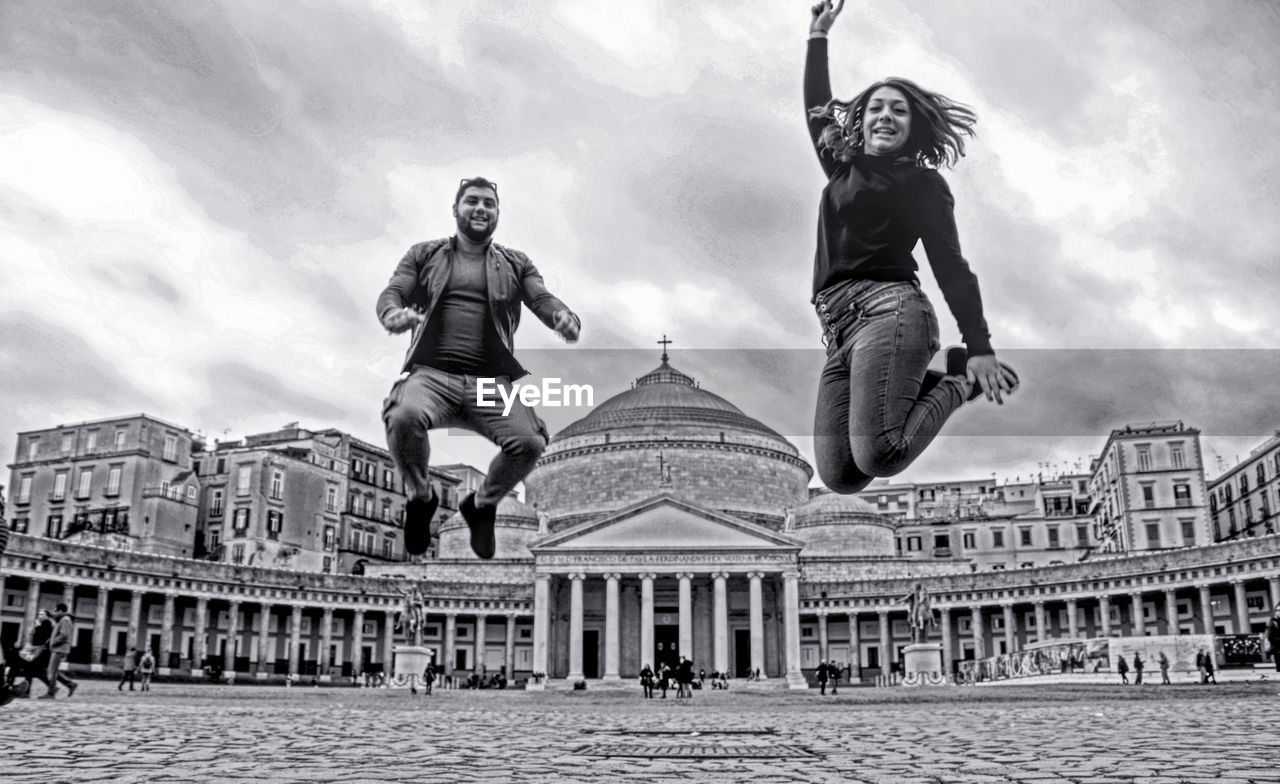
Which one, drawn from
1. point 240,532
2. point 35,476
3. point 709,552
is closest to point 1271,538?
point 709,552

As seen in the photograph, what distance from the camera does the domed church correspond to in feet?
263

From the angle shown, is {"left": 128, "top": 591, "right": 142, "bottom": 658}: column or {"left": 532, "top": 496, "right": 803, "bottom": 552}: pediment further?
{"left": 532, "top": 496, "right": 803, "bottom": 552}: pediment

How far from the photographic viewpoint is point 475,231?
596 centimetres

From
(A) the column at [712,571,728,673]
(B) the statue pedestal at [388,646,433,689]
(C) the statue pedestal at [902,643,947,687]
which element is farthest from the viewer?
(A) the column at [712,571,728,673]

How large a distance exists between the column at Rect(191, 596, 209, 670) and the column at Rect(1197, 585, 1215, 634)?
214 ft

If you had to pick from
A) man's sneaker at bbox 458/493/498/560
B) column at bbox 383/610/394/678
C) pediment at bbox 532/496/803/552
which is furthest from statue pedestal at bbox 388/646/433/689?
man's sneaker at bbox 458/493/498/560

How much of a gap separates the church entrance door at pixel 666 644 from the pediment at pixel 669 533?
275 inches

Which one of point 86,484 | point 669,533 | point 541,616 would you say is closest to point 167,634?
point 86,484

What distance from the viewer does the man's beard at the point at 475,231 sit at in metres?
5.96

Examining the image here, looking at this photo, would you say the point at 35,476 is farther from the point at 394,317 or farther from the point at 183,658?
the point at 394,317

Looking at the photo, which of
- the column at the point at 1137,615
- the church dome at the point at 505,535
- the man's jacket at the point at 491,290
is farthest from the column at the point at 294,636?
the man's jacket at the point at 491,290

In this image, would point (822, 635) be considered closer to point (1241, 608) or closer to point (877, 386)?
point (1241, 608)

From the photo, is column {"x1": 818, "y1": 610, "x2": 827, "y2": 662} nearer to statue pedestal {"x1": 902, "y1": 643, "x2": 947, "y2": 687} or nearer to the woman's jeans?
statue pedestal {"x1": 902, "y1": 643, "x2": 947, "y2": 687}

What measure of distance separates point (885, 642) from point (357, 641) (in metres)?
39.8
